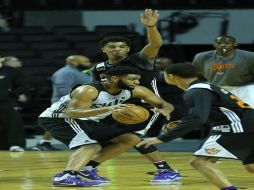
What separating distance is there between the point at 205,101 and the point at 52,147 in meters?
6.85

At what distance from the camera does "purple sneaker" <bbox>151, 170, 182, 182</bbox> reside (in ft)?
25.0

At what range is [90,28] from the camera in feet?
55.3

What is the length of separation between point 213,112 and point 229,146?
0.29 metres

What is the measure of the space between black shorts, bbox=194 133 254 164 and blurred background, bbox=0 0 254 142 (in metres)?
8.32

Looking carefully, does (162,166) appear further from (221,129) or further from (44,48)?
(44,48)

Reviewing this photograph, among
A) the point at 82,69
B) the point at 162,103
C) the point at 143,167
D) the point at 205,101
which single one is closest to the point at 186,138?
the point at 82,69

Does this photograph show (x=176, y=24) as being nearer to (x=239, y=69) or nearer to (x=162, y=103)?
(x=239, y=69)

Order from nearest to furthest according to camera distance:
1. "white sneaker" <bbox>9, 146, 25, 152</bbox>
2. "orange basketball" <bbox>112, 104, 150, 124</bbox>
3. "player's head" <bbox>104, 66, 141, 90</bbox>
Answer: "player's head" <bbox>104, 66, 141, 90</bbox>
"orange basketball" <bbox>112, 104, 150, 124</bbox>
"white sneaker" <bbox>9, 146, 25, 152</bbox>

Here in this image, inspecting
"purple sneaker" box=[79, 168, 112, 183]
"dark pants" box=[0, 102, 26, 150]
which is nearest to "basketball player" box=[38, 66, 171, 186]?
"purple sneaker" box=[79, 168, 112, 183]

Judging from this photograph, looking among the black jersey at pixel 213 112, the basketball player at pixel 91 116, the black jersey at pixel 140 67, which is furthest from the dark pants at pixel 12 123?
the black jersey at pixel 213 112

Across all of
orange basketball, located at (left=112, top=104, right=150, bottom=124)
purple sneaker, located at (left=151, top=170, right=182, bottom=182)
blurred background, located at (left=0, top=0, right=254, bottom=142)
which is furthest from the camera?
blurred background, located at (left=0, top=0, right=254, bottom=142)

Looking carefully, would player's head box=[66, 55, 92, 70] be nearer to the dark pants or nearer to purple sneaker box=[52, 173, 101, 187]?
the dark pants

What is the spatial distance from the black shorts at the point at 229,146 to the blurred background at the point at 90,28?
832cm

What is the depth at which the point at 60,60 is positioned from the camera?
15086mm
